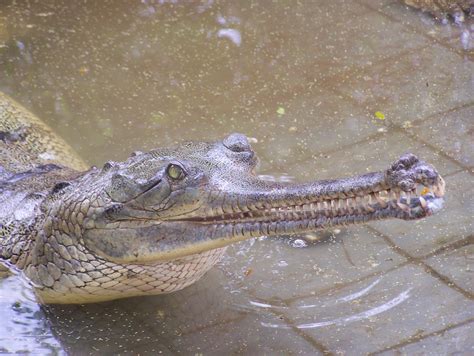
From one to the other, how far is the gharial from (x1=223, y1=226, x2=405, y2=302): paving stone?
0.34 metres

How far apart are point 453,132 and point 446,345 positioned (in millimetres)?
1961

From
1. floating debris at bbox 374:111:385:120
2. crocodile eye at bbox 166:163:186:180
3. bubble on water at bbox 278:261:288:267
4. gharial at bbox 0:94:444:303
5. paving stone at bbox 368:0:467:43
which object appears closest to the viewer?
gharial at bbox 0:94:444:303

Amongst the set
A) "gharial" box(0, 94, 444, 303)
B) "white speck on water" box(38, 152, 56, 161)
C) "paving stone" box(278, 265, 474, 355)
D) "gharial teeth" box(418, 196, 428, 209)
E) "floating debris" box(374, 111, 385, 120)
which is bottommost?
"floating debris" box(374, 111, 385, 120)

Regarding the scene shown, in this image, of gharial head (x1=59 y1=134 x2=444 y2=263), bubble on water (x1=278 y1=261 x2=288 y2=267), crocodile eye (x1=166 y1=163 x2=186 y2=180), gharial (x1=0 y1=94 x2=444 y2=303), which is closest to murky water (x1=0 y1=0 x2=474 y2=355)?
bubble on water (x1=278 y1=261 x2=288 y2=267)

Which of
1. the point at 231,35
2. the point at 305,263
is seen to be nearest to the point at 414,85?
the point at 231,35

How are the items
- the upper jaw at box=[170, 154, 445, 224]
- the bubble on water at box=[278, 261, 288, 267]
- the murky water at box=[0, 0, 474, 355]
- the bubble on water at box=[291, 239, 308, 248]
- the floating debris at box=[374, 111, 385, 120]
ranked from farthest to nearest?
the floating debris at box=[374, 111, 385, 120], the bubble on water at box=[291, 239, 308, 248], the bubble on water at box=[278, 261, 288, 267], the murky water at box=[0, 0, 474, 355], the upper jaw at box=[170, 154, 445, 224]

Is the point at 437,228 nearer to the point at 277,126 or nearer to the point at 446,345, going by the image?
the point at 446,345

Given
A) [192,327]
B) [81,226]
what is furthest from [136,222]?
[192,327]

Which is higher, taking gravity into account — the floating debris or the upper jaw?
the upper jaw

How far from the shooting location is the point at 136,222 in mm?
3973

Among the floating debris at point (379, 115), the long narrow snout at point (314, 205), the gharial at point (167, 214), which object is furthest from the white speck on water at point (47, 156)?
the floating debris at point (379, 115)

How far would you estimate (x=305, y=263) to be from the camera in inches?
180

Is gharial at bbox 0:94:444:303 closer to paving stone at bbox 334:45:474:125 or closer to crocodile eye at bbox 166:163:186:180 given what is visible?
crocodile eye at bbox 166:163:186:180

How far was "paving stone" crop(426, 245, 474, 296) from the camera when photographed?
434cm
